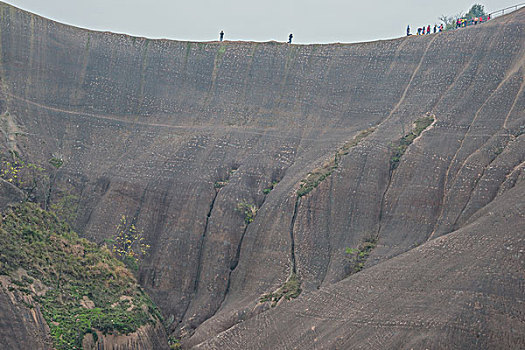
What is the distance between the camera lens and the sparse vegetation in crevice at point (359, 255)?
93.9 ft

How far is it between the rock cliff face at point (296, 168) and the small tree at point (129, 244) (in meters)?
0.61

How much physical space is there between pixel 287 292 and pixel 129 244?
11.0m

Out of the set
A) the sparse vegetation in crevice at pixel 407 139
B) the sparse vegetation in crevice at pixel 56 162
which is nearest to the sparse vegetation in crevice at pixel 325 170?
the sparse vegetation in crevice at pixel 407 139

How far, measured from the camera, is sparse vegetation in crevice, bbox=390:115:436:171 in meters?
32.7

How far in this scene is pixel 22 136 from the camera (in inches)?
1475

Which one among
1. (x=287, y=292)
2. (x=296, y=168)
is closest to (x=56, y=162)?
(x=296, y=168)

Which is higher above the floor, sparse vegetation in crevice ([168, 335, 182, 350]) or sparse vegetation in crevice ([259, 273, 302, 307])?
sparse vegetation in crevice ([259, 273, 302, 307])

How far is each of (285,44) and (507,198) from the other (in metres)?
23.0

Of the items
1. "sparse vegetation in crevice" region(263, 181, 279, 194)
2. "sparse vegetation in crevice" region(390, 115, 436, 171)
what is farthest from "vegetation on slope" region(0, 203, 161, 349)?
"sparse vegetation in crevice" region(390, 115, 436, 171)

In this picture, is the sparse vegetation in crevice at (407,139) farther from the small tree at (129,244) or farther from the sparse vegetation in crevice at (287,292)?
the small tree at (129,244)

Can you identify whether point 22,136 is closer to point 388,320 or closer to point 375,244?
point 375,244

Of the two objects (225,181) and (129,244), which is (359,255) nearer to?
(225,181)

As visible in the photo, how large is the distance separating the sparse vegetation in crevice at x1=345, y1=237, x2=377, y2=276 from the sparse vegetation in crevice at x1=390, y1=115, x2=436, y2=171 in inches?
194

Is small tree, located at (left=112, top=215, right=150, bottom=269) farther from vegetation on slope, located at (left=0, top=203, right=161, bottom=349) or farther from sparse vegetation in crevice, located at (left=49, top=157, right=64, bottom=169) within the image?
sparse vegetation in crevice, located at (left=49, top=157, right=64, bottom=169)
